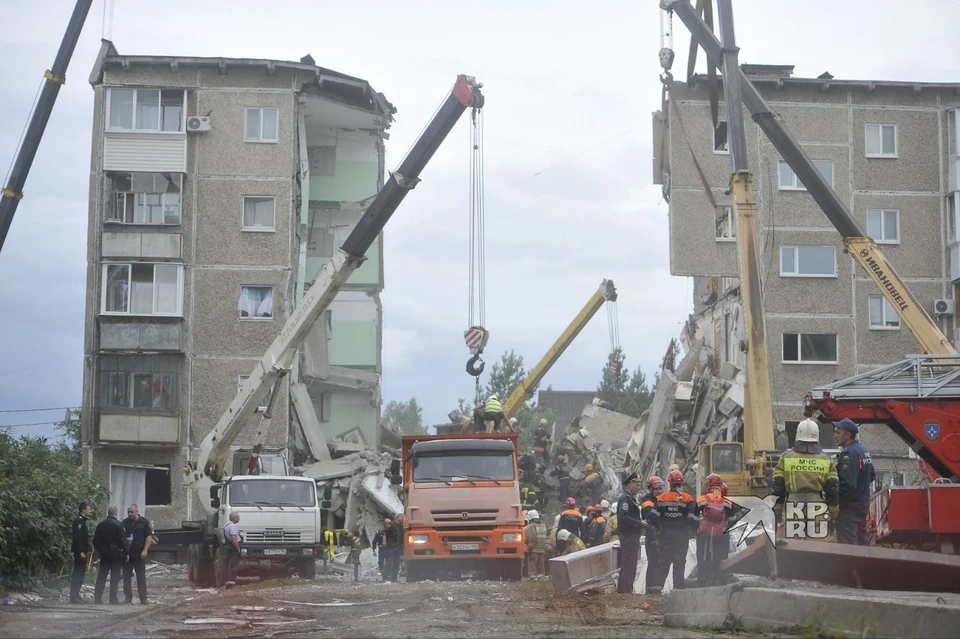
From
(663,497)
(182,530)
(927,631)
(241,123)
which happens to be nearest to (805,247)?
(241,123)

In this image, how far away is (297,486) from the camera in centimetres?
2408

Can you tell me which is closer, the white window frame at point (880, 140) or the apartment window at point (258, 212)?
the apartment window at point (258, 212)

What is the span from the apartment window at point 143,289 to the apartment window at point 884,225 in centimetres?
2204

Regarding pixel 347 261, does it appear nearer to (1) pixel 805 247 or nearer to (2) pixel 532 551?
(2) pixel 532 551

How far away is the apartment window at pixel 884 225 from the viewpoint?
39188 mm

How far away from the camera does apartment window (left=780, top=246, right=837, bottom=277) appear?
38.9 m

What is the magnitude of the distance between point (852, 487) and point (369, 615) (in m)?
5.56

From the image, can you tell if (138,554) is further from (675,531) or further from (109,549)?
(675,531)

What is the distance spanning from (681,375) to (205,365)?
16.3 metres

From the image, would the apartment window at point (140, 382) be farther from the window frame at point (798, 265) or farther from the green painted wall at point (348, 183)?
the window frame at point (798, 265)

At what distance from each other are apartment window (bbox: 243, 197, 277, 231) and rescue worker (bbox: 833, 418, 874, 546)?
2722 centimetres

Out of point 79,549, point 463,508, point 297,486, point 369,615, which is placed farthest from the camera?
point 297,486

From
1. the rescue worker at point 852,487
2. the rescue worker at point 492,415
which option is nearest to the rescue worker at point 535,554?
the rescue worker at point 492,415

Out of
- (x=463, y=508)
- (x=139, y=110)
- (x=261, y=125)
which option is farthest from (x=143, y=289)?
(x=463, y=508)
